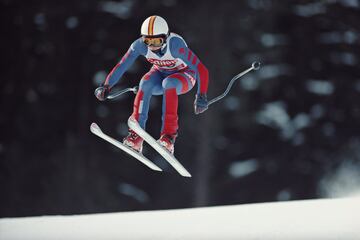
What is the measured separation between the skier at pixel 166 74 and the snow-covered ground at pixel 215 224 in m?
0.85

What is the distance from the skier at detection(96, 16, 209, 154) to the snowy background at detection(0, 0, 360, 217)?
3015 millimetres

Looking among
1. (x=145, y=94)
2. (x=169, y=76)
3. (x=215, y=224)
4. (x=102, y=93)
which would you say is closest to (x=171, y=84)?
(x=169, y=76)

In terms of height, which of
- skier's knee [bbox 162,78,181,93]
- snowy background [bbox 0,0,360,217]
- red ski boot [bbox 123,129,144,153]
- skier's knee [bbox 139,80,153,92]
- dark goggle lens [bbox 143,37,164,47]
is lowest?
snowy background [bbox 0,0,360,217]

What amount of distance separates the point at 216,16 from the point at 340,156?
2.18 m

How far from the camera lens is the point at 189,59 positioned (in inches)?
166

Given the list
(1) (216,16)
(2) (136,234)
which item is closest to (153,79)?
(2) (136,234)

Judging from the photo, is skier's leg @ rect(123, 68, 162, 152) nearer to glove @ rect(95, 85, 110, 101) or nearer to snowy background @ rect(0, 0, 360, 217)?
glove @ rect(95, 85, 110, 101)

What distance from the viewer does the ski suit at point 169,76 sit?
420cm

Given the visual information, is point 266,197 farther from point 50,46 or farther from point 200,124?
point 50,46

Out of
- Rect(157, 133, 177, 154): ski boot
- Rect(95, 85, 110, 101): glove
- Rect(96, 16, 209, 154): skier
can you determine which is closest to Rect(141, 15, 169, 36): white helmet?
Rect(96, 16, 209, 154): skier

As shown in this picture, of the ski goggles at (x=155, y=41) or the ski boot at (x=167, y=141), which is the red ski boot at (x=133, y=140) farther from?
the ski goggles at (x=155, y=41)

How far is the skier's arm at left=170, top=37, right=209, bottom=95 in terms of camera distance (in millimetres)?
4184

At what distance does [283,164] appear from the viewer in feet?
26.5

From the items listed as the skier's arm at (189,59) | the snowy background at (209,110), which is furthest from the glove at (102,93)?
the snowy background at (209,110)
